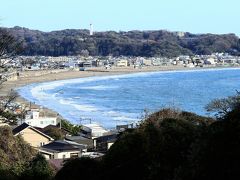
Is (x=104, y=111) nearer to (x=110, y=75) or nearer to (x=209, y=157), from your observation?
(x=209, y=157)

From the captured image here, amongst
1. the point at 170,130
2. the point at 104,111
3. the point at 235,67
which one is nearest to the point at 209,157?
the point at 170,130

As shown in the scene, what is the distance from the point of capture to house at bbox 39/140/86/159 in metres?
15.6

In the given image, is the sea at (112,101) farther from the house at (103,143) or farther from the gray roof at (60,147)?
the gray roof at (60,147)

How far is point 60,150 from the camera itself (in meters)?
15.8

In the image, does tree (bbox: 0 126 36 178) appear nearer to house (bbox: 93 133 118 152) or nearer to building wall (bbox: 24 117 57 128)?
house (bbox: 93 133 118 152)

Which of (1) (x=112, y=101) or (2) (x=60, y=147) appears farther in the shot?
(1) (x=112, y=101)

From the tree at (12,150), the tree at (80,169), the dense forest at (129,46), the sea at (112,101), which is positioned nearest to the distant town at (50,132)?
the tree at (12,150)

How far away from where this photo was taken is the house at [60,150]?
15.6 m

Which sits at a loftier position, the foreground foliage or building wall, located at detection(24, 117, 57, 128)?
the foreground foliage

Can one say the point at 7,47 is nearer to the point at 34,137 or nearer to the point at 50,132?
the point at 34,137

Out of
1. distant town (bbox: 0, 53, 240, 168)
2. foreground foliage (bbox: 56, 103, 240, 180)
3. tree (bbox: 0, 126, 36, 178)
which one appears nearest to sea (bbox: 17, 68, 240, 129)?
distant town (bbox: 0, 53, 240, 168)

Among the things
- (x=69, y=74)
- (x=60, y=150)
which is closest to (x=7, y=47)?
(x=60, y=150)

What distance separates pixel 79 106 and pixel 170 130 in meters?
34.2

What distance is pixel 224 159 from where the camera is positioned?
471 centimetres
